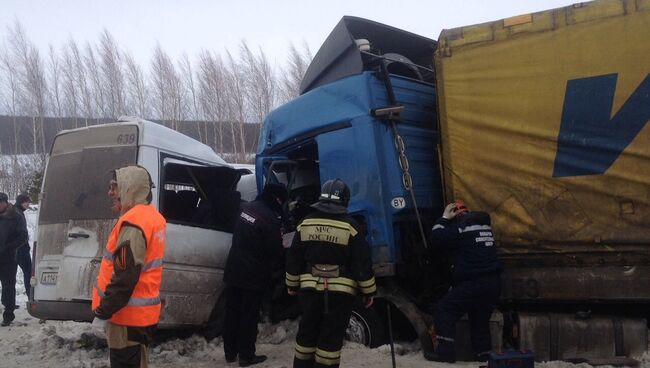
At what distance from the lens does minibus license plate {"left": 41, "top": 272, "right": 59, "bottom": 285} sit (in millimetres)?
4766

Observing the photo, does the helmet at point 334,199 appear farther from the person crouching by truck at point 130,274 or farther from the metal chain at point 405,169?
the person crouching by truck at point 130,274

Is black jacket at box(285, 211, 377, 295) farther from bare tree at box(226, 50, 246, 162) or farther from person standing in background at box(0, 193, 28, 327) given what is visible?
bare tree at box(226, 50, 246, 162)

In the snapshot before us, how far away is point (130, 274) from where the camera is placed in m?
2.97

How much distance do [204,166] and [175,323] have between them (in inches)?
71.8

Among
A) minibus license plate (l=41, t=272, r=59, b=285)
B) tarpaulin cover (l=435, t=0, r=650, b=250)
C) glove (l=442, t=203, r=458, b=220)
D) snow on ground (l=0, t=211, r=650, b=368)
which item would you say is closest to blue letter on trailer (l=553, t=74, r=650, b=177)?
tarpaulin cover (l=435, t=0, r=650, b=250)

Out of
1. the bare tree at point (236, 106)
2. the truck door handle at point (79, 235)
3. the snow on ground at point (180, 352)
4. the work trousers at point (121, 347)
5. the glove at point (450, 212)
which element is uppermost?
the bare tree at point (236, 106)

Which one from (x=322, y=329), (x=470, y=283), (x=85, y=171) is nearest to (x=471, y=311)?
(x=470, y=283)

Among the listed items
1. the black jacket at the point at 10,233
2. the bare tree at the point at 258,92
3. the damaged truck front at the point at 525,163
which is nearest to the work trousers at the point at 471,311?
the damaged truck front at the point at 525,163

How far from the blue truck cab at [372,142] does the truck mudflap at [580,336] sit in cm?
112

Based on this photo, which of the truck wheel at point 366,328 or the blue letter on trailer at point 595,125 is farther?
the truck wheel at point 366,328

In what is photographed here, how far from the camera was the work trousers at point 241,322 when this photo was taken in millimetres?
4797

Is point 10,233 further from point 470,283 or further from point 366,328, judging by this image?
point 470,283

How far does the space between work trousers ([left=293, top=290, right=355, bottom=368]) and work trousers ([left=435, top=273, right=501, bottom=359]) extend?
109cm

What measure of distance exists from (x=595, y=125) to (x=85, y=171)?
458 cm
